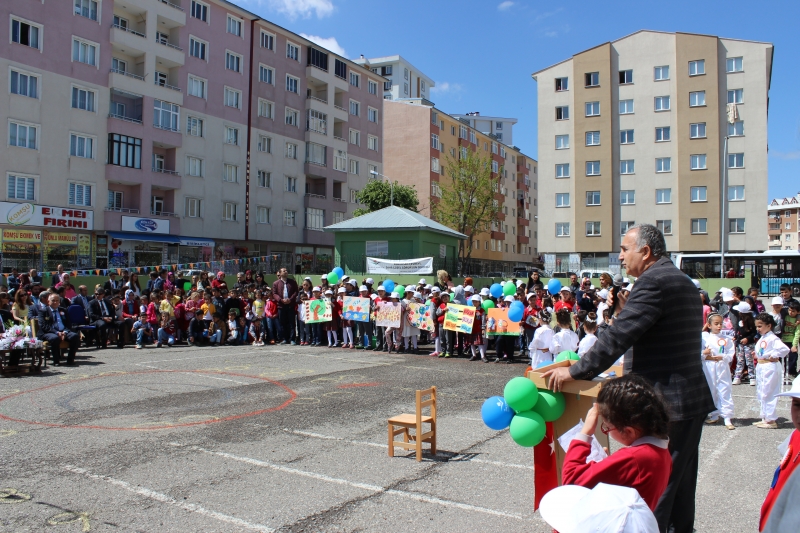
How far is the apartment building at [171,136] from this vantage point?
34281 millimetres

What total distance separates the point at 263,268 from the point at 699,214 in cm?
3423

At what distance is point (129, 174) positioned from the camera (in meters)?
39.0

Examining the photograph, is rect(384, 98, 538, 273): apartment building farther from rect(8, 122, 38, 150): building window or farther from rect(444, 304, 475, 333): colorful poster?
rect(444, 304, 475, 333): colorful poster

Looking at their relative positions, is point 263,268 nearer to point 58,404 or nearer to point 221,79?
point 221,79

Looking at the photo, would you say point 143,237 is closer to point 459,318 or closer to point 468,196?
point 468,196

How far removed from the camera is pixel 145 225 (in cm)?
3947

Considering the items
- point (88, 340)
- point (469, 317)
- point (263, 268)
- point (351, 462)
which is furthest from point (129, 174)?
point (351, 462)

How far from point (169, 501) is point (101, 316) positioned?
44.6ft

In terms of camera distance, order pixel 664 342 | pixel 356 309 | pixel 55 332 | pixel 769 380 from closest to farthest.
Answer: pixel 664 342 < pixel 769 380 < pixel 55 332 < pixel 356 309

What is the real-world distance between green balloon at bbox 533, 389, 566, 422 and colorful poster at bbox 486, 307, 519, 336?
467 inches

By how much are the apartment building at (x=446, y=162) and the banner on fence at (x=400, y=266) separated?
34.5 m

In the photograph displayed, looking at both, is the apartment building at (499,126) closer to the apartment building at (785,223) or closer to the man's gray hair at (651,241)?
the apartment building at (785,223)

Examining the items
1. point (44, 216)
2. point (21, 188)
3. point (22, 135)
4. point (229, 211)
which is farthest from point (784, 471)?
point (229, 211)

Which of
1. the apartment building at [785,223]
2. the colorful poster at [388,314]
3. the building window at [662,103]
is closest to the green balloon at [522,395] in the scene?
the colorful poster at [388,314]
